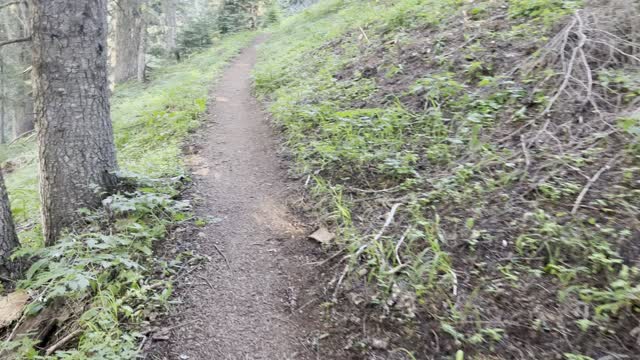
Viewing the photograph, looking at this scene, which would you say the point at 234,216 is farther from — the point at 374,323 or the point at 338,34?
the point at 338,34

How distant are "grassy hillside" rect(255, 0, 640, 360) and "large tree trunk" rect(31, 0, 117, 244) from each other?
8.88 feet

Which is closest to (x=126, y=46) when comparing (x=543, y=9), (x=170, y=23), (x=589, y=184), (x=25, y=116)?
(x=170, y=23)

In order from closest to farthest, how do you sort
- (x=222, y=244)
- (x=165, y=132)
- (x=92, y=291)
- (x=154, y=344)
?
(x=154, y=344) → (x=92, y=291) → (x=222, y=244) → (x=165, y=132)

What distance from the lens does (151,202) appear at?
4.53 meters

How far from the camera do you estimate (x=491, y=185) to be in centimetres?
401

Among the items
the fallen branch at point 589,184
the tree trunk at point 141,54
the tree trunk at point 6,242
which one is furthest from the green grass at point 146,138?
the fallen branch at point 589,184

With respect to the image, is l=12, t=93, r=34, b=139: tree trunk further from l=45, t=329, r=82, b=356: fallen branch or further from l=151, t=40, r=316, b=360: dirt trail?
l=45, t=329, r=82, b=356: fallen branch

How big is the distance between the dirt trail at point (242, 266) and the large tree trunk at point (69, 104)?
1.40 meters

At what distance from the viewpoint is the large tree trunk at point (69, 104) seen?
4.09 meters

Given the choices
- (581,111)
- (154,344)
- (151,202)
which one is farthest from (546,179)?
(151,202)

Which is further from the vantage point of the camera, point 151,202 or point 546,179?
point 151,202

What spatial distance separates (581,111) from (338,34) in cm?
802

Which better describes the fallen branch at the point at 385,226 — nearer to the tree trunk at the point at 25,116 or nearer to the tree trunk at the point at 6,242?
the tree trunk at the point at 6,242

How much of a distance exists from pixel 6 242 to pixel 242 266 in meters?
2.48
